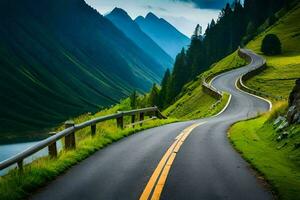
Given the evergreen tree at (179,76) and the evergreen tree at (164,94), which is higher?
the evergreen tree at (179,76)

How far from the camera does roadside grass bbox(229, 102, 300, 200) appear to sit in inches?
415

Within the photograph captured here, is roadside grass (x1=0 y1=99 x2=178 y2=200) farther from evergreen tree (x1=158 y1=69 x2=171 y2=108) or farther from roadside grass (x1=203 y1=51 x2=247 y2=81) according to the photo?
evergreen tree (x1=158 y1=69 x2=171 y2=108)

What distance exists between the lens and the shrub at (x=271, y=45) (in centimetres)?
10416

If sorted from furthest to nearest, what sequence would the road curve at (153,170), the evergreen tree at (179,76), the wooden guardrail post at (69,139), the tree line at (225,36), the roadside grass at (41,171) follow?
the tree line at (225,36), the evergreen tree at (179,76), the wooden guardrail post at (69,139), the road curve at (153,170), the roadside grass at (41,171)

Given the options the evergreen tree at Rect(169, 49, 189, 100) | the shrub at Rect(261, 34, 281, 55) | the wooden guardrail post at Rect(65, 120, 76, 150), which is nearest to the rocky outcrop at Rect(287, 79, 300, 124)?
the wooden guardrail post at Rect(65, 120, 76, 150)

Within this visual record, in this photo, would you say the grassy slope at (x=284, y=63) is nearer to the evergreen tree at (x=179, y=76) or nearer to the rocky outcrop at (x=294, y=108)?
the evergreen tree at (x=179, y=76)

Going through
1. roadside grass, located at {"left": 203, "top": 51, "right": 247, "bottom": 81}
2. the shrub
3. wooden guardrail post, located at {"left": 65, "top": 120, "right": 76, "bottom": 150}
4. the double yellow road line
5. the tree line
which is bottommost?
the double yellow road line

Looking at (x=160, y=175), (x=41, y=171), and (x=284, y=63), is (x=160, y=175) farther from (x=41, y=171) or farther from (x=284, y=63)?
(x=284, y=63)

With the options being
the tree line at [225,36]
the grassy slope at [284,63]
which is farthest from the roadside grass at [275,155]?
the tree line at [225,36]

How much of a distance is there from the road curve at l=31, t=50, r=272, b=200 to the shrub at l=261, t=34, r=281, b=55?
9141 centimetres

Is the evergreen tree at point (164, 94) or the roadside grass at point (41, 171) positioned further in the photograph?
the evergreen tree at point (164, 94)

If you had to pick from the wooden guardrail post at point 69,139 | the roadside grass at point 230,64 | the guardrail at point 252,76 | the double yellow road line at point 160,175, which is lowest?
the double yellow road line at point 160,175

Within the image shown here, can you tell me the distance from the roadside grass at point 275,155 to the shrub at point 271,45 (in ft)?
287

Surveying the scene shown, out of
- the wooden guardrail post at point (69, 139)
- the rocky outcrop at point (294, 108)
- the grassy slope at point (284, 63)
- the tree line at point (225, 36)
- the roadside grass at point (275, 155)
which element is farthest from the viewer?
the tree line at point (225, 36)
